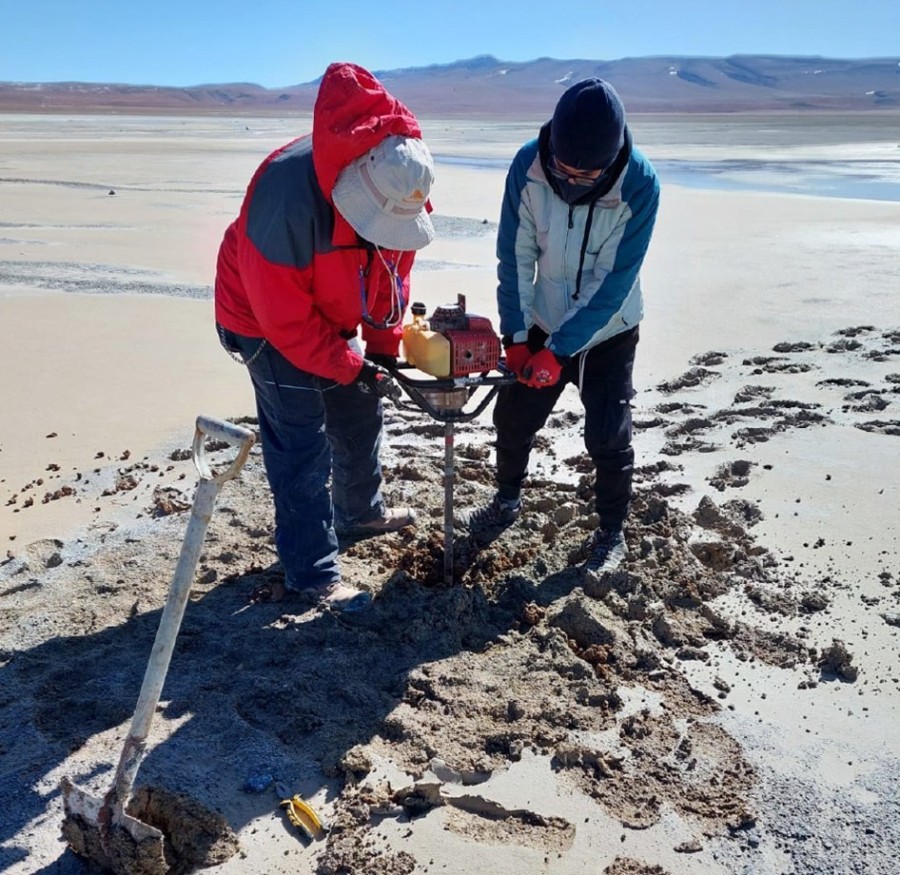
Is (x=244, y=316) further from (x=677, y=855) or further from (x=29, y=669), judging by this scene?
(x=677, y=855)

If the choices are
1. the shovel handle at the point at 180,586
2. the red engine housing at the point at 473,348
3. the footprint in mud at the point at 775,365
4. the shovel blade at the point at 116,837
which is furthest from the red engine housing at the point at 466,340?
the footprint in mud at the point at 775,365

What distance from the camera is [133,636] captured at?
3.33 meters

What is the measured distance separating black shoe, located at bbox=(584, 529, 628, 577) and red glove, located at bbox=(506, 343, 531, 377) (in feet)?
2.55

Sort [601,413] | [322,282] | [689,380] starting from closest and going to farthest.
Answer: [322,282] < [601,413] < [689,380]

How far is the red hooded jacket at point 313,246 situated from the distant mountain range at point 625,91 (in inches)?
3013

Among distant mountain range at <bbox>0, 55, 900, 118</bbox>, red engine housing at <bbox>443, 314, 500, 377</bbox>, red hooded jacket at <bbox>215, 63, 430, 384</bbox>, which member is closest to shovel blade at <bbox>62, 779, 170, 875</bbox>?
red hooded jacket at <bbox>215, 63, 430, 384</bbox>

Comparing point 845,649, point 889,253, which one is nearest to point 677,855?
point 845,649

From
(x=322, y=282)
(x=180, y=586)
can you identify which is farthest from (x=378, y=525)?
(x=180, y=586)

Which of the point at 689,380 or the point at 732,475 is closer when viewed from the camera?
the point at 732,475

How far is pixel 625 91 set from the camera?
108 m

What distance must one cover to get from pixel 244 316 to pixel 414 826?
5.53 feet

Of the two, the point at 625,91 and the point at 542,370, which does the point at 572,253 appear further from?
the point at 625,91

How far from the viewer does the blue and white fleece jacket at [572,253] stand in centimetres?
332

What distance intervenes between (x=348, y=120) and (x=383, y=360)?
0.98m
